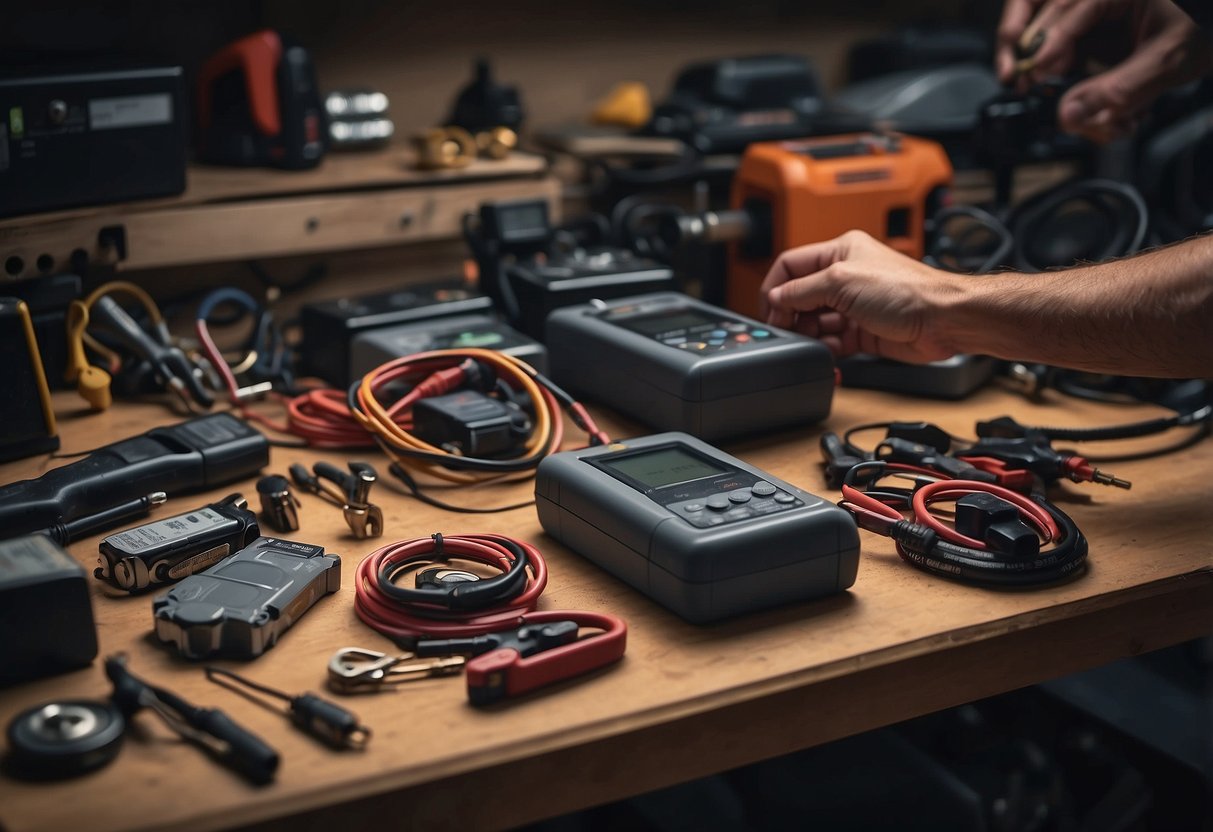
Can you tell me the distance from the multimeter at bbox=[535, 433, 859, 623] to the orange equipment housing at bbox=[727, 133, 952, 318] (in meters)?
0.60

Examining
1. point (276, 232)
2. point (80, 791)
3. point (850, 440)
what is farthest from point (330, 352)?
point (80, 791)

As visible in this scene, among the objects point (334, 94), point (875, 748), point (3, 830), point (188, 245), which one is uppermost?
point (334, 94)

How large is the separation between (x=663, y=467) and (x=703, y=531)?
0.14m

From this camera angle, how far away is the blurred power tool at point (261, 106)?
5.08ft

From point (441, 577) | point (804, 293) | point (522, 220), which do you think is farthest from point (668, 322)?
point (441, 577)

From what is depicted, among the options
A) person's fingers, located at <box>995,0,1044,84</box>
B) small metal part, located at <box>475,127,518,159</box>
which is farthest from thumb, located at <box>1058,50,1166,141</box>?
small metal part, located at <box>475,127,518,159</box>

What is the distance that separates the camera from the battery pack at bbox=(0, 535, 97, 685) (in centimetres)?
77

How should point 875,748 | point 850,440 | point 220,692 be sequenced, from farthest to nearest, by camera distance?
1. point 875,748
2. point 850,440
3. point 220,692

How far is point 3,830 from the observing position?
0.67 metres

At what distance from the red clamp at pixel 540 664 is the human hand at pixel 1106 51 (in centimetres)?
110

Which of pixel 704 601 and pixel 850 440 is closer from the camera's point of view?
pixel 704 601

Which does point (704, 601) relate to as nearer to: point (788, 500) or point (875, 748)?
point (788, 500)

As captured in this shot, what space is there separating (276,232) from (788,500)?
87 cm

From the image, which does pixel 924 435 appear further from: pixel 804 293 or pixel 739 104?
pixel 739 104
